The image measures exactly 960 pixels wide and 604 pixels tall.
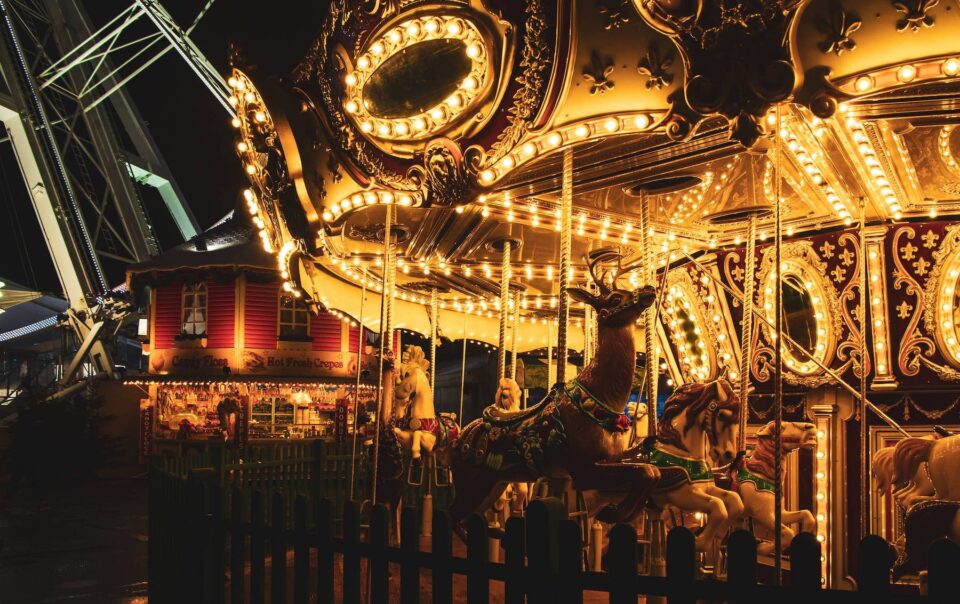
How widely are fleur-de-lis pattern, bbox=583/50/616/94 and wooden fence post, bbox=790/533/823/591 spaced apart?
314 centimetres

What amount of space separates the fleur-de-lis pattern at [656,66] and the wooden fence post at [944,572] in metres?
3.04

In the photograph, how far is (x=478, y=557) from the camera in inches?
109

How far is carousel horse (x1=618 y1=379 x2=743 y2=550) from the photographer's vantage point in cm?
527

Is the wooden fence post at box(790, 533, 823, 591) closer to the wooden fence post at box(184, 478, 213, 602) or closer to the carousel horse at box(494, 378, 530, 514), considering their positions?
the wooden fence post at box(184, 478, 213, 602)

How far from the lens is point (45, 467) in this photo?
16.4 m

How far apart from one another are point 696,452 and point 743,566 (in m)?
3.34

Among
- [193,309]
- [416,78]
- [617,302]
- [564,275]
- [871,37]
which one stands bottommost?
[617,302]

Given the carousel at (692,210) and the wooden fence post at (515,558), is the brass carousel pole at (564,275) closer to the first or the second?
the carousel at (692,210)

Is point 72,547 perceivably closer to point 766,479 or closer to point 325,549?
point 325,549

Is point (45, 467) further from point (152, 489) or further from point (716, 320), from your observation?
point (716, 320)

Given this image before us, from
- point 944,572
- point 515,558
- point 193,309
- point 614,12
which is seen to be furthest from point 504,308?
point 193,309

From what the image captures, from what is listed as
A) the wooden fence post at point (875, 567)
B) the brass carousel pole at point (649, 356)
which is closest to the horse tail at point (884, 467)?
the brass carousel pole at point (649, 356)

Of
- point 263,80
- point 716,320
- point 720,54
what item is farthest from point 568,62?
point 716,320

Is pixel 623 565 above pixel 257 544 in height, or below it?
above
